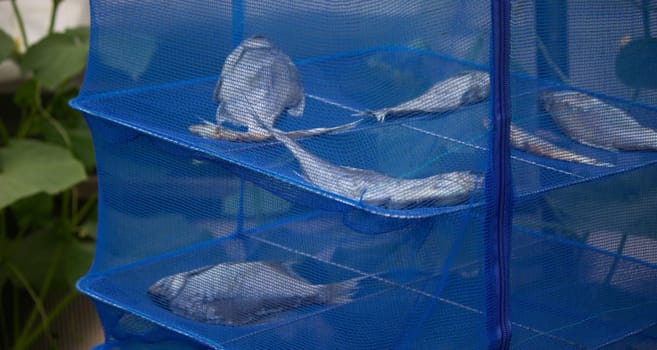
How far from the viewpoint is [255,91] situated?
1312mm

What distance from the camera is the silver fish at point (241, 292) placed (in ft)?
4.31

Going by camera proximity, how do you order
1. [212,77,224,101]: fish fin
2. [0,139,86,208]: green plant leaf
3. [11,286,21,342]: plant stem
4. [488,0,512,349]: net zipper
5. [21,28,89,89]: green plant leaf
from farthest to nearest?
[11,286,21,342]: plant stem
[21,28,89,89]: green plant leaf
[0,139,86,208]: green plant leaf
[212,77,224,101]: fish fin
[488,0,512,349]: net zipper

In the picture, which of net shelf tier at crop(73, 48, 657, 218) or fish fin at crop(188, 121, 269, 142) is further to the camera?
fish fin at crop(188, 121, 269, 142)

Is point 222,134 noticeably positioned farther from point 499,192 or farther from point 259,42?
point 499,192

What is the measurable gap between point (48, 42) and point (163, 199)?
1107mm

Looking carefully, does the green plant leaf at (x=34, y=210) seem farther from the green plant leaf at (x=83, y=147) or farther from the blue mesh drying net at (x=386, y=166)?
the blue mesh drying net at (x=386, y=166)

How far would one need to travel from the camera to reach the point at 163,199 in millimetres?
1438

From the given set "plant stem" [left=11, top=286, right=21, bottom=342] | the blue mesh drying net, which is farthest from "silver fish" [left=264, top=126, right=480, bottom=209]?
"plant stem" [left=11, top=286, right=21, bottom=342]

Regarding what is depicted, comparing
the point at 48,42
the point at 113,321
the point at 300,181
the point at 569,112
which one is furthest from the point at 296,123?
the point at 48,42

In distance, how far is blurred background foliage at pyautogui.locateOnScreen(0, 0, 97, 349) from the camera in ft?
7.64

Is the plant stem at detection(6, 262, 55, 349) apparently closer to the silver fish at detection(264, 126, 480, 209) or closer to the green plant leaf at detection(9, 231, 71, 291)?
the green plant leaf at detection(9, 231, 71, 291)

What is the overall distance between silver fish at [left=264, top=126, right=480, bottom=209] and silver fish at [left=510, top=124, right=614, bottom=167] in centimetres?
8

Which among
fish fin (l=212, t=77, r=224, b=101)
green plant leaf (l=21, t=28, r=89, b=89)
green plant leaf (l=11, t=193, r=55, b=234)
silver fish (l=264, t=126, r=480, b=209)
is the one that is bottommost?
green plant leaf (l=11, t=193, r=55, b=234)

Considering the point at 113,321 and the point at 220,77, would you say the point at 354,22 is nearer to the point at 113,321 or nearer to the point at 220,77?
the point at 220,77
